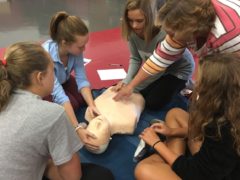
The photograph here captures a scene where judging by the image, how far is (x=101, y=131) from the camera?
4.75 feet

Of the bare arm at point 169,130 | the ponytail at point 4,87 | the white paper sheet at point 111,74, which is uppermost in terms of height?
the ponytail at point 4,87

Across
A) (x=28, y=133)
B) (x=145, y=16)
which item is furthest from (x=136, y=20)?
(x=28, y=133)

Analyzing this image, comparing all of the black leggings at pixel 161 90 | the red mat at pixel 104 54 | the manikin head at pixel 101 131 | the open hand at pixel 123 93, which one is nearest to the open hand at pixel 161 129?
the manikin head at pixel 101 131

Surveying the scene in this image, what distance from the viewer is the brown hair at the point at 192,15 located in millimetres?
1154

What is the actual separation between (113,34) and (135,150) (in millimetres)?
1672

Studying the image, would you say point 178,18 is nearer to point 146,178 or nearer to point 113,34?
point 146,178

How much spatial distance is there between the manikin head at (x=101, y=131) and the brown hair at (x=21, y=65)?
550mm

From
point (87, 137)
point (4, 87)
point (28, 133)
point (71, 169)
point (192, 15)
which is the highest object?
point (192, 15)

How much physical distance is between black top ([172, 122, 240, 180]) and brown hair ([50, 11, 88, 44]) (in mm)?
825

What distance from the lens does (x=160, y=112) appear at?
182cm

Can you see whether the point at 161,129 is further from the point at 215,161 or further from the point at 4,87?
the point at 4,87

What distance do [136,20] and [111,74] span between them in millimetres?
654

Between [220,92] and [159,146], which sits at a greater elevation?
[220,92]

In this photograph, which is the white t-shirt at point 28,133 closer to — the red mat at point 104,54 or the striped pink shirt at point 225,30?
the striped pink shirt at point 225,30
